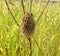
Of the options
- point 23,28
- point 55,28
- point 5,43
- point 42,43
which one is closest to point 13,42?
point 5,43

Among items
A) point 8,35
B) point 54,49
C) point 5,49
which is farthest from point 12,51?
point 54,49

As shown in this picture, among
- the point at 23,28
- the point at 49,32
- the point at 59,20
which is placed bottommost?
the point at 59,20

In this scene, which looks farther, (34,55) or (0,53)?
(0,53)

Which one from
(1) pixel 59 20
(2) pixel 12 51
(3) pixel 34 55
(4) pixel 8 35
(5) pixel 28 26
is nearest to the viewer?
(5) pixel 28 26

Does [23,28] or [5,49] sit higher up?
[23,28]

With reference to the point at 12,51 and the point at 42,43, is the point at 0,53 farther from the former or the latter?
the point at 42,43

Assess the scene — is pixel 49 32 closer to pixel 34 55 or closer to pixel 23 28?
pixel 34 55

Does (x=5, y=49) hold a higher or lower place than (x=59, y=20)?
higher

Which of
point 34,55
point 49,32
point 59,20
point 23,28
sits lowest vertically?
point 59,20

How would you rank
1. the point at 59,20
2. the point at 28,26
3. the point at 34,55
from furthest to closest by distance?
1. the point at 59,20
2. the point at 34,55
3. the point at 28,26
